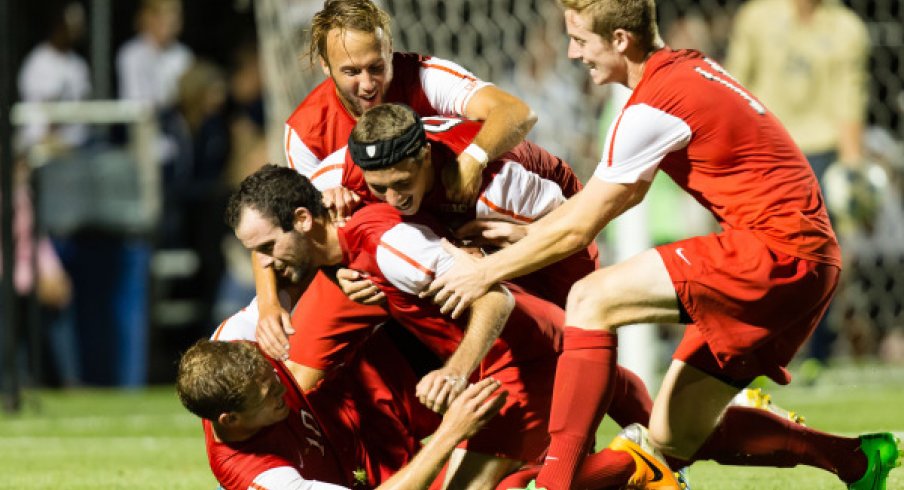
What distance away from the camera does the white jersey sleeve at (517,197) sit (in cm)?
539

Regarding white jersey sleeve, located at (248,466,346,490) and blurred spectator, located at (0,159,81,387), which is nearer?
white jersey sleeve, located at (248,466,346,490)

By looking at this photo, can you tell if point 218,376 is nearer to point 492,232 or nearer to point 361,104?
point 492,232

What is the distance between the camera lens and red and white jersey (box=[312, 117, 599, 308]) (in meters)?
5.34

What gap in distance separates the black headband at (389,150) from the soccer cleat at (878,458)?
73.7 inches

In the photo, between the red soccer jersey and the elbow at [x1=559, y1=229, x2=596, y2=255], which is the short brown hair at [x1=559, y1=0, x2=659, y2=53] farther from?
the red soccer jersey

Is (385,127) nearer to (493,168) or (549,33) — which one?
(493,168)

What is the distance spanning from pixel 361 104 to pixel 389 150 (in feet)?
2.63

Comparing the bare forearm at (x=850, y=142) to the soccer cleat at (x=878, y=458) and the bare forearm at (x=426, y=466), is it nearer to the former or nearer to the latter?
the soccer cleat at (x=878, y=458)

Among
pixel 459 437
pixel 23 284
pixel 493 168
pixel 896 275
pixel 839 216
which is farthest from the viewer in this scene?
pixel 896 275

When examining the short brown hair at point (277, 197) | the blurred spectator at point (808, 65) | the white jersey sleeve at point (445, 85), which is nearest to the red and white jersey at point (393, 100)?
the white jersey sleeve at point (445, 85)

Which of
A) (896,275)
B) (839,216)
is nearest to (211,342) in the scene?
(839,216)

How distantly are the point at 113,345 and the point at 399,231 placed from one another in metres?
6.61

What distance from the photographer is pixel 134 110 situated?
37.3 ft

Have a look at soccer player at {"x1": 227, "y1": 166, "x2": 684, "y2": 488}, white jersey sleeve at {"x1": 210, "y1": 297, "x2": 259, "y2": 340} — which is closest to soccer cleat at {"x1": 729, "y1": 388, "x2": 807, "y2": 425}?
soccer player at {"x1": 227, "y1": 166, "x2": 684, "y2": 488}
